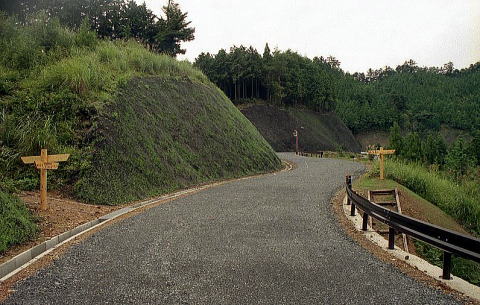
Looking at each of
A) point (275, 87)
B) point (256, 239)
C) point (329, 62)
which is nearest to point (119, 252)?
point (256, 239)

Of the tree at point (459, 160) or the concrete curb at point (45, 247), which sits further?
the tree at point (459, 160)

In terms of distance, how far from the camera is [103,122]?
14445mm

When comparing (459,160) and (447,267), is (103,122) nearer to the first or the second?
(447,267)

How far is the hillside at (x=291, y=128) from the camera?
6331 cm

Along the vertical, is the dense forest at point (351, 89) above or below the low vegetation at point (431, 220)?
above

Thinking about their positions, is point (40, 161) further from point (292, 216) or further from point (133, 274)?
point (292, 216)

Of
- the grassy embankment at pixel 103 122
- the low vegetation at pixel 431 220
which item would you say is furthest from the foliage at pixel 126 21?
the low vegetation at pixel 431 220

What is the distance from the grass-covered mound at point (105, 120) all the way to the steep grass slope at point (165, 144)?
0.05 metres

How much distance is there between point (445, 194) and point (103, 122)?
14.6 metres

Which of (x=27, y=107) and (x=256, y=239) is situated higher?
(x=27, y=107)

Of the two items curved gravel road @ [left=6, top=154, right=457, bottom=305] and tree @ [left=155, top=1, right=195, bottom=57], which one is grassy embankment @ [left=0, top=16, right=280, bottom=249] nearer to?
curved gravel road @ [left=6, top=154, right=457, bottom=305]

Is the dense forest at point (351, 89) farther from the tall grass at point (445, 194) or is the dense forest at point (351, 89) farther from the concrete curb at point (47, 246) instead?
the concrete curb at point (47, 246)

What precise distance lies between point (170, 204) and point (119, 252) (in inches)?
214

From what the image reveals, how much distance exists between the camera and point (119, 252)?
6785 mm
